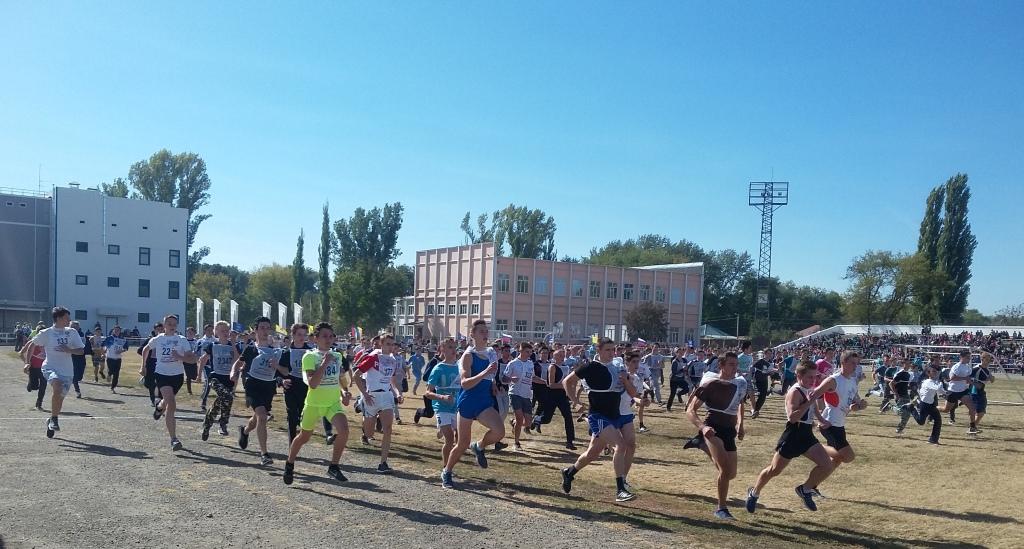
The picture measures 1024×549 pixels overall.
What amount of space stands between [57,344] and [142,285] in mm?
57203

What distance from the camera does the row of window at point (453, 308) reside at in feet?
211

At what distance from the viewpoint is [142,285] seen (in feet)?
211

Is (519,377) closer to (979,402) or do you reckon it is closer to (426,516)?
(426,516)

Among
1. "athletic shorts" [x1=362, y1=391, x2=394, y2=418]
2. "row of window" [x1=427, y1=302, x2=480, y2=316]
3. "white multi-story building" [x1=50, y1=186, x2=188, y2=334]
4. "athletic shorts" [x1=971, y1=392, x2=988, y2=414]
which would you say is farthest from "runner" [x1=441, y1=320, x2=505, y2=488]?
"white multi-story building" [x1=50, y1=186, x2=188, y2=334]

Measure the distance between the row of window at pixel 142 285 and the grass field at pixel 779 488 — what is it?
5241 cm

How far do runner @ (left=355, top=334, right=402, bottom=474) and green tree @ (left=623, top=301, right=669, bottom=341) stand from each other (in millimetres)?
55707

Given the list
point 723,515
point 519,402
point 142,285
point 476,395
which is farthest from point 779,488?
point 142,285

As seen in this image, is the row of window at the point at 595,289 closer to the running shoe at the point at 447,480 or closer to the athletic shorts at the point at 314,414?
the running shoe at the point at 447,480

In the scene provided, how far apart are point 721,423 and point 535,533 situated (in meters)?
2.47

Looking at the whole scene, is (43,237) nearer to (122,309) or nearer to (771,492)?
(122,309)

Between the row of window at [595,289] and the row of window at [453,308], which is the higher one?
the row of window at [595,289]

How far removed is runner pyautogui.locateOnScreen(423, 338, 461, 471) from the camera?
32.6 feet

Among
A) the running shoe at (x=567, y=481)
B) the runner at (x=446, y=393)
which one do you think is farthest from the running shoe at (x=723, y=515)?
the runner at (x=446, y=393)

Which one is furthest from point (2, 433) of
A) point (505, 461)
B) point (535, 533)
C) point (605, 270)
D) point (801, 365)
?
point (605, 270)
